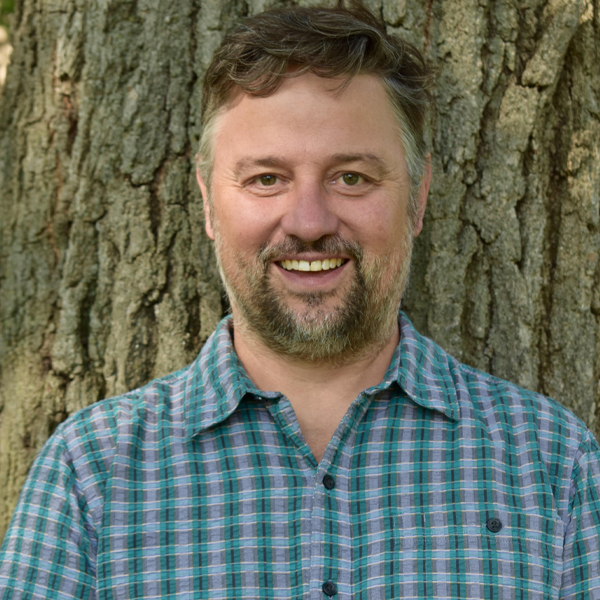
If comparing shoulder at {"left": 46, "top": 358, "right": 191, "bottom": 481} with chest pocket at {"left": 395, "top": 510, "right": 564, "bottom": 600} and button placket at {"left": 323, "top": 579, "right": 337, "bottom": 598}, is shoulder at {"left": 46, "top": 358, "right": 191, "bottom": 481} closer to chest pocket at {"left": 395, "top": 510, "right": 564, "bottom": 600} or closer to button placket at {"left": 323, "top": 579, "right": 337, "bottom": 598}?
button placket at {"left": 323, "top": 579, "right": 337, "bottom": 598}

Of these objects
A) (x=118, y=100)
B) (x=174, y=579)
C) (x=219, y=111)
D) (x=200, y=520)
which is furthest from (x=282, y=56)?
(x=174, y=579)

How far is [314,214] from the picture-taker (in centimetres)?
188

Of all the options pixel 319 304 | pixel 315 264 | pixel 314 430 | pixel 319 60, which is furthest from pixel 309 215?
pixel 314 430

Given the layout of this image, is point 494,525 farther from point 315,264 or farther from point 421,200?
point 421,200

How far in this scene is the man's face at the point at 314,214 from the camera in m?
1.92

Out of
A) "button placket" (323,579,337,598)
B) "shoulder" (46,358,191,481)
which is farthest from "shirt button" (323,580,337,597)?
"shoulder" (46,358,191,481)

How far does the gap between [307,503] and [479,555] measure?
1.60 feet

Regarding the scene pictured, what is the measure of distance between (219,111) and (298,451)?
1103 mm

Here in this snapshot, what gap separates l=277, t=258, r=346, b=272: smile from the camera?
1946mm

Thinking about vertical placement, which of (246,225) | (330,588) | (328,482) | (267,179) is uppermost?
(267,179)

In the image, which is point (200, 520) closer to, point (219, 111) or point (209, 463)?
point (209, 463)

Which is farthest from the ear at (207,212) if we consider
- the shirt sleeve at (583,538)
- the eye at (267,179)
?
the shirt sleeve at (583,538)

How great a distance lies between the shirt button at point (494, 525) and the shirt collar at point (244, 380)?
0.30 meters

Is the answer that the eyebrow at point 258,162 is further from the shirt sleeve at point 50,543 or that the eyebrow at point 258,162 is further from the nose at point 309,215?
the shirt sleeve at point 50,543
